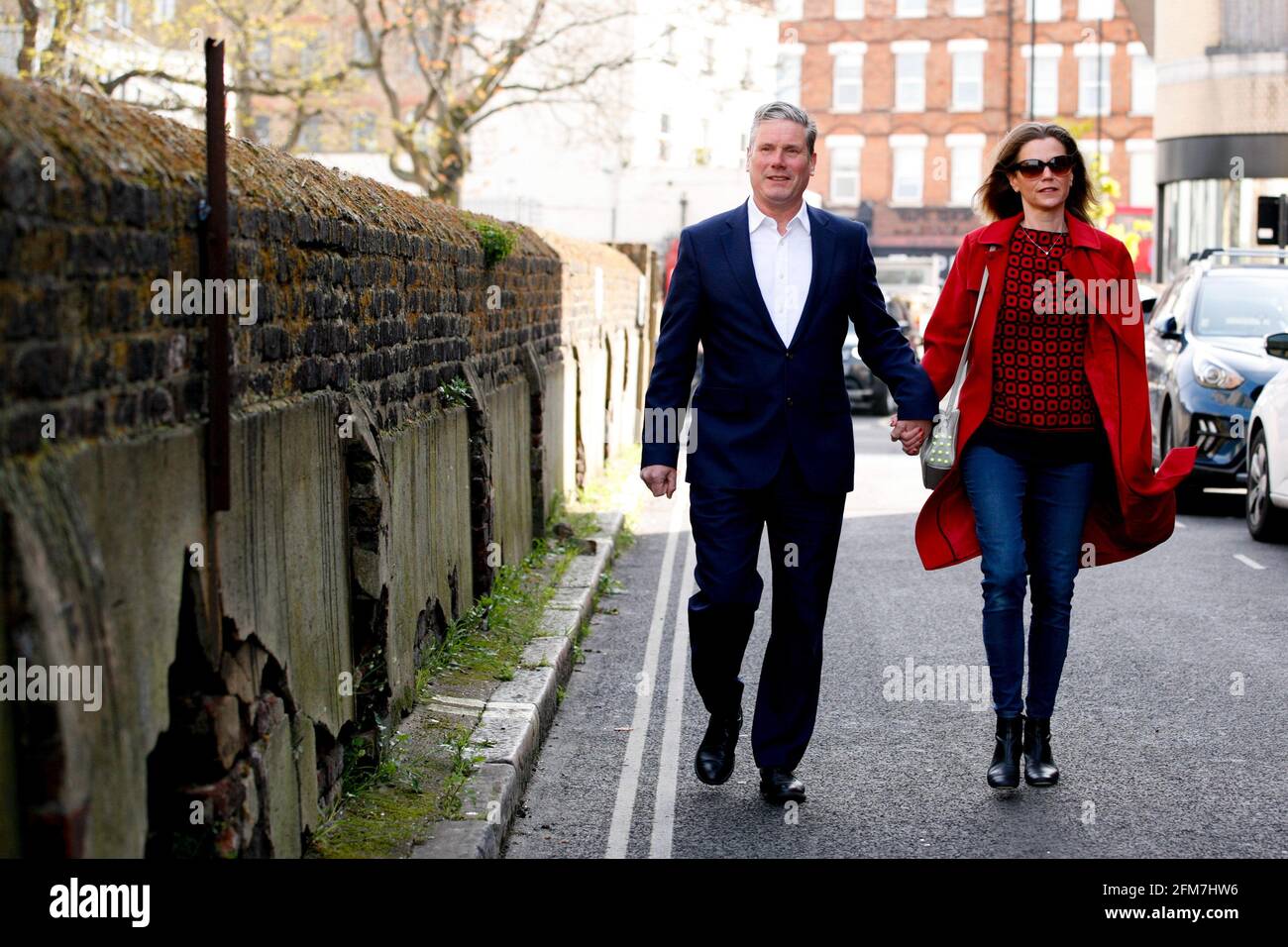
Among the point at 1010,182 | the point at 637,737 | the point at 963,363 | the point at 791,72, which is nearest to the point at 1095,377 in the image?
the point at 963,363

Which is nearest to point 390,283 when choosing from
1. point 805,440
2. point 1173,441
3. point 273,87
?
point 805,440

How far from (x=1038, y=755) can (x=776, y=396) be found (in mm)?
1510

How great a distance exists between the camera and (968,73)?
221ft

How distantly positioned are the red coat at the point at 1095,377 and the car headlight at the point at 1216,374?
771 cm

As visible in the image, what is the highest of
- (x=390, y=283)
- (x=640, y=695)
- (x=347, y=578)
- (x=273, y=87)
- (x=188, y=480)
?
(x=273, y=87)

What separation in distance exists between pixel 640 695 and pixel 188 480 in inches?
151

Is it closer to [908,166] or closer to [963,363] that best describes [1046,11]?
[908,166]

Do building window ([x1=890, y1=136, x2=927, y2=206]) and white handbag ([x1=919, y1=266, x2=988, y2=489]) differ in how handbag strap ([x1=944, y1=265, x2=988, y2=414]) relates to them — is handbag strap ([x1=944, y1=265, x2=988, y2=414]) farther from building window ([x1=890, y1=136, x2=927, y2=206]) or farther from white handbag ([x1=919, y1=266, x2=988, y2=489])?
building window ([x1=890, y1=136, x2=927, y2=206])

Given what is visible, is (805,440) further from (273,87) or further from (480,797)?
(273,87)

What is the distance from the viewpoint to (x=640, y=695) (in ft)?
25.2

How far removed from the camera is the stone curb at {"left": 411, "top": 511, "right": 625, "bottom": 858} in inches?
203

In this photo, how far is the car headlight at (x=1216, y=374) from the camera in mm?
13328

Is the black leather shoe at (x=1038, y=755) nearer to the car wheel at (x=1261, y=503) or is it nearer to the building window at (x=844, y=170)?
the car wheel at (x=1261, y=503)

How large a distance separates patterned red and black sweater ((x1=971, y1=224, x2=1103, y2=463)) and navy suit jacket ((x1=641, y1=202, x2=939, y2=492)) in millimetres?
283
